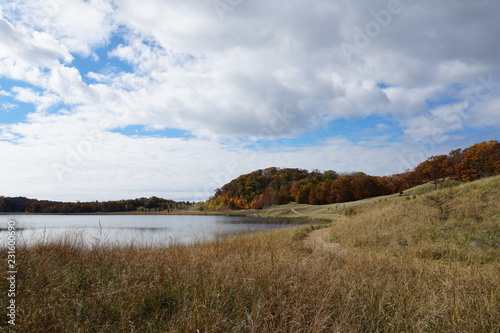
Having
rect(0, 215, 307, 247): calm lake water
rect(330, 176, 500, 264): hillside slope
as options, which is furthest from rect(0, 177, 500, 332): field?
rect(330, 176, 500, 264): hillside slope

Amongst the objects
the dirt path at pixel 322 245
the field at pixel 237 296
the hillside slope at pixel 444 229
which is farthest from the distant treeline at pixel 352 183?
the field at pixel 237 296

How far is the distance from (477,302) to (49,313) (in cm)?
557

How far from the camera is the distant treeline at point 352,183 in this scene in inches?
2232

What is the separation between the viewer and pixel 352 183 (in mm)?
86500

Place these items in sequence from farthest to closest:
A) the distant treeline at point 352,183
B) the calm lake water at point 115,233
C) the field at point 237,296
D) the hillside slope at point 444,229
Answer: the distant treeline at point 352,183 < the hillside slope at point 444,229 < the calm lake water at point 115,233 < the field at point 237,296

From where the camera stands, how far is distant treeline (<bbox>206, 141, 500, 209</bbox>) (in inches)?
2232

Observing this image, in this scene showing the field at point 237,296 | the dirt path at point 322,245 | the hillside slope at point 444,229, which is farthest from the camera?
the hillside slope at point 444,229

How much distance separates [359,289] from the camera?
4160 mm

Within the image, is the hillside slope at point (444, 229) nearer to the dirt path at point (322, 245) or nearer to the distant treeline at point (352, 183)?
the dirt path at point (322, 245)

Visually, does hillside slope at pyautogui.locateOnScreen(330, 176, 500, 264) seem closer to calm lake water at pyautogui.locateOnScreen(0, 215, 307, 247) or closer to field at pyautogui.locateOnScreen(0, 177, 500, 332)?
field at pyautogui.locateOnScreen(0, 177, 500, 332)

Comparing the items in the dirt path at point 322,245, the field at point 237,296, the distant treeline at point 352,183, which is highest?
the distant treeline at point 352,183

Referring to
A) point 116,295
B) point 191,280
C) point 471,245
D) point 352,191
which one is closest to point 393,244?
point 471,245

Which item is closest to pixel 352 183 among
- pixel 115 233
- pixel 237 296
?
pixel 115 233

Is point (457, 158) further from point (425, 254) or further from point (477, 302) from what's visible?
point (477, 302)
